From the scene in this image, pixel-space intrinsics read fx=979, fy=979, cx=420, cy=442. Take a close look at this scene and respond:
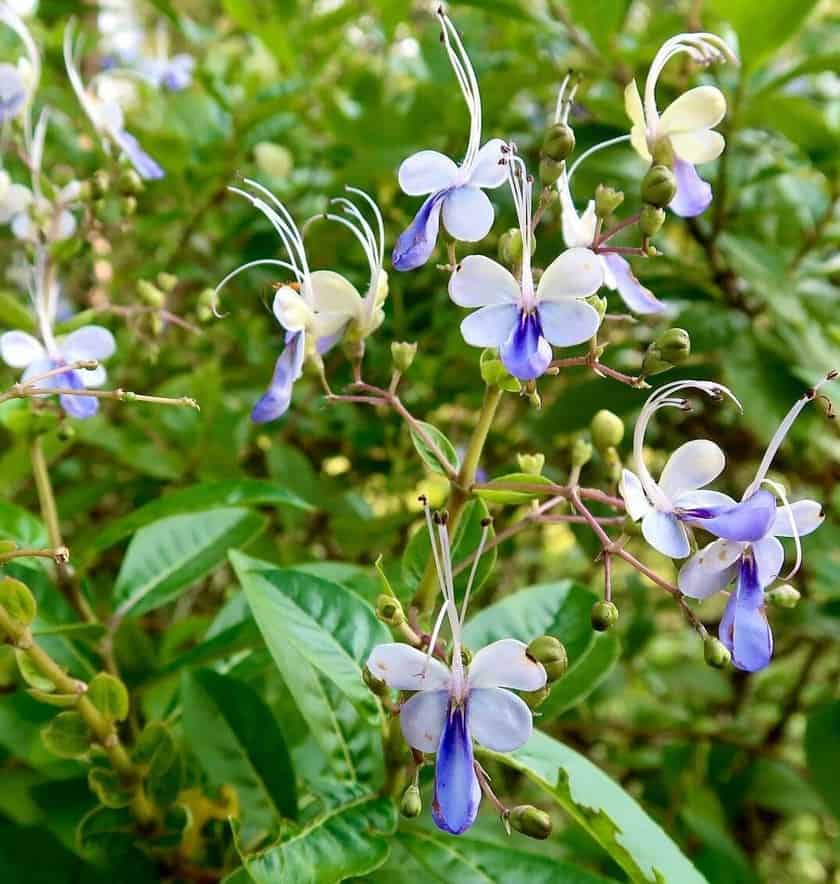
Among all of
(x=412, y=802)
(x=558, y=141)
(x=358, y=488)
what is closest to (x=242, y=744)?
(x=412, y=802)

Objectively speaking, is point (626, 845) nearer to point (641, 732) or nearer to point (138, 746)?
point (138, 746)

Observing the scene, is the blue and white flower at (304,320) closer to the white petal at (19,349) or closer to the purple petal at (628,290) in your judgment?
the purple petal at (628,290)

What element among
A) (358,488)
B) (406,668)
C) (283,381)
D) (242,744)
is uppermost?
(283,381)

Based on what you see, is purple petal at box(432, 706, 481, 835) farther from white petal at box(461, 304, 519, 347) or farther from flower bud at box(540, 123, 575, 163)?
flower bud at box(540, 123, 575, 163)

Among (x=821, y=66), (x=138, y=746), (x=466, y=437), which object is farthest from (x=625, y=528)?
(x=466, y=437)

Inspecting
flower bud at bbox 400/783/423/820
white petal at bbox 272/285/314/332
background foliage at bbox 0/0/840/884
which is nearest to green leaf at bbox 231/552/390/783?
background foliage at bbox 0/0/840/884

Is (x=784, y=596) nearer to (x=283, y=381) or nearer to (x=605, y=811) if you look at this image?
(x=605, y=811)
